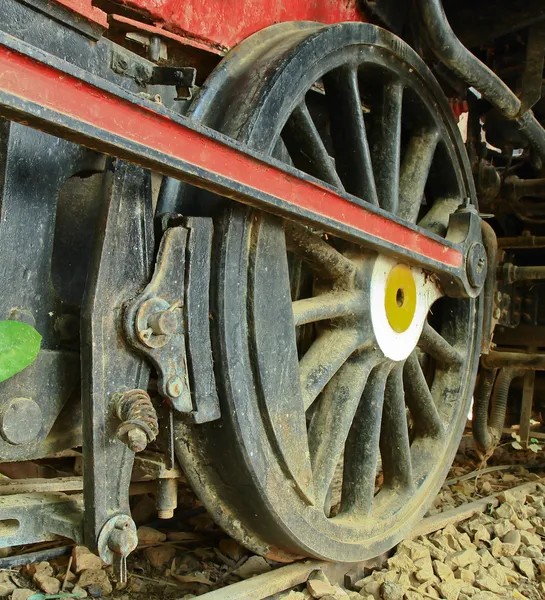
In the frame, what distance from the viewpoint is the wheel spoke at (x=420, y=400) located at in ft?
6.08

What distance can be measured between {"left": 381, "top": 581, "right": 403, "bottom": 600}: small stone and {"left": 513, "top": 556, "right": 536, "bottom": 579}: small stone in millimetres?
480

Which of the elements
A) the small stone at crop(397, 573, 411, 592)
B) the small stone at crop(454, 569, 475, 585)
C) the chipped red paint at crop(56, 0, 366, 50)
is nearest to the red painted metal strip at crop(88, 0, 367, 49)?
the chipped red paint at crop(56, 0, 366, 50)

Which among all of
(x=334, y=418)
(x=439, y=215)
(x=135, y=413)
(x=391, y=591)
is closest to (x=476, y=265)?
(x=439, y=215)

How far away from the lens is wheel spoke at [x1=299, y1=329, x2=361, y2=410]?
1.47m

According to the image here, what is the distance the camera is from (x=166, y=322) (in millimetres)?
1059

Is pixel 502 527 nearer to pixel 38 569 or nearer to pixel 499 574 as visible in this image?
pixel 499 574

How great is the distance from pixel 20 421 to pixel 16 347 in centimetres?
12

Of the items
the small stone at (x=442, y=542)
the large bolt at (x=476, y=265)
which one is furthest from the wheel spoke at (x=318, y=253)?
the small stone at (x=442, y=542)

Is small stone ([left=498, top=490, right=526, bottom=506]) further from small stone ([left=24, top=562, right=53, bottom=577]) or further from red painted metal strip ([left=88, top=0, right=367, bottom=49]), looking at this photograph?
red painted metal strip ([left=88, top=0, right=367, bottom=49])

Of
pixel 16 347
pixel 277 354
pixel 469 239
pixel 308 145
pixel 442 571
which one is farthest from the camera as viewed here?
pixel 469 239

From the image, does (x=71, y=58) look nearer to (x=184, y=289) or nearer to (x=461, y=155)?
(x=184, y=289)

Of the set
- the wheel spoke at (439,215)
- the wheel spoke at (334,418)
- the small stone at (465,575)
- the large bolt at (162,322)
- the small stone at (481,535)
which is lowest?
the small stone at (465,575)

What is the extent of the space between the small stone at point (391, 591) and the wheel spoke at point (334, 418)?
1.03 ft

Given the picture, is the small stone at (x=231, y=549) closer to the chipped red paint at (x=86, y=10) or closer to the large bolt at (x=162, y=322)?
the large bolt at (x=162, y=322)
